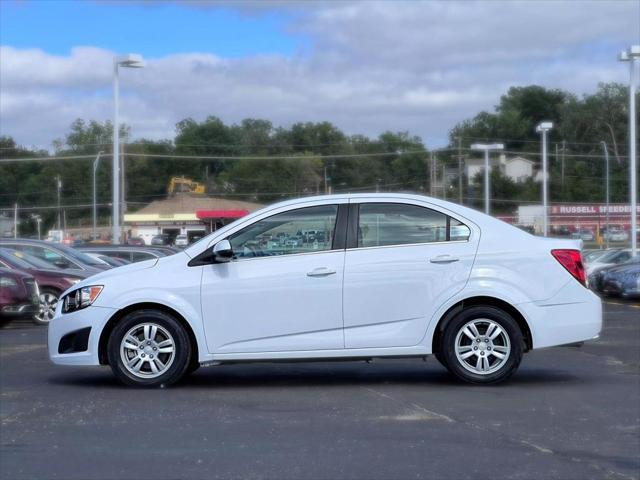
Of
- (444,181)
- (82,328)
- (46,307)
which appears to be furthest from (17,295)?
(444,181)

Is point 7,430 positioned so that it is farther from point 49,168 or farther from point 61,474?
point 49,168

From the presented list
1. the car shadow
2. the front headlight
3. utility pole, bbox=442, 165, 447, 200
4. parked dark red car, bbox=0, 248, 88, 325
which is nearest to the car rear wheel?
parked dark red car, bbox=0, 248, 88, 325

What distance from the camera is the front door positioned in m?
8.90

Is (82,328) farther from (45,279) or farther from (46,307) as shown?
(45,279)

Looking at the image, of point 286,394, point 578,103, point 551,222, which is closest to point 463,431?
point 286,394

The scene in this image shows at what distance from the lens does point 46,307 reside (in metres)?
17.5

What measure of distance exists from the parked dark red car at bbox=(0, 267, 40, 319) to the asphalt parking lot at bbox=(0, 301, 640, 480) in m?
6.17

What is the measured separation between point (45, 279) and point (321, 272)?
1023 cm

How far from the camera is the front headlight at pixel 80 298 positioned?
29.9 feet

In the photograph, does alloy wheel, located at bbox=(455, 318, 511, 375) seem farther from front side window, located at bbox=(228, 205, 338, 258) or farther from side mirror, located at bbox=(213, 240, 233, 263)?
side mirror, located at bbox=(213, 240, 233, 263)

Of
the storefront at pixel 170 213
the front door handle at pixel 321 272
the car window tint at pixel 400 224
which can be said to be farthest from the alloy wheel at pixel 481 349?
the storefront at pixel 170 213

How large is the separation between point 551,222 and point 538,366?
48.3m

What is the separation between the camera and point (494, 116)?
84.8 metres

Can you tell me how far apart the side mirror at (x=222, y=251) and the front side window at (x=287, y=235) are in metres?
0.14
